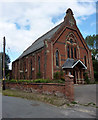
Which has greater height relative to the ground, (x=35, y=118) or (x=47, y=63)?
(x=47, y=63)

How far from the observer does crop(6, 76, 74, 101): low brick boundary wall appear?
31.8 ft

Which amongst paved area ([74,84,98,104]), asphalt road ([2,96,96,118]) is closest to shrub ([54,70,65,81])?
paved area ([74,84,98,104])

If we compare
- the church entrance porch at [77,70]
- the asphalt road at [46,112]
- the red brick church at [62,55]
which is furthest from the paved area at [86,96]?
the church entrance porch at [77,70]

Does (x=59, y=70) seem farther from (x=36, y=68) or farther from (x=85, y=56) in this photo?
(x=85, y=56)

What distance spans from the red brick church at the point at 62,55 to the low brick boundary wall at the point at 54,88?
145 inches

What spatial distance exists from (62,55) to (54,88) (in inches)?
380

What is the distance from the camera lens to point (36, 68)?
21.5 meters

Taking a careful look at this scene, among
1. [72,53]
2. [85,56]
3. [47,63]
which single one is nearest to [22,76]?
[47,63]

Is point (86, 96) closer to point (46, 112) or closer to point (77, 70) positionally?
point (46, 112)

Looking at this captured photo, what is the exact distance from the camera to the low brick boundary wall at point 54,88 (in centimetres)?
969

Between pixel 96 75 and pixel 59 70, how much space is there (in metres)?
16.9

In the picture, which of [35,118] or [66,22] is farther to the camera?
[66,22]

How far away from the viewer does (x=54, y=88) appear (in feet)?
37.6

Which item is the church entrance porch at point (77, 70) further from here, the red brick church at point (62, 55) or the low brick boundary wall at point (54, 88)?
the low brick boundary wall at point (54, 88)
